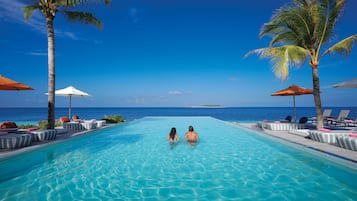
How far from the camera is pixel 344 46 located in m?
8.65

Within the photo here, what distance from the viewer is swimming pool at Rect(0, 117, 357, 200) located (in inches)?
156

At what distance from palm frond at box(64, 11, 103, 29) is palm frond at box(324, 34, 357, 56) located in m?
10.7

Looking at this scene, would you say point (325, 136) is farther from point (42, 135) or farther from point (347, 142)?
point (42, 135)

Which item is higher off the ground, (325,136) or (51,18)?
(51,18)

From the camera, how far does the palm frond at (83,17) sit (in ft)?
31.8

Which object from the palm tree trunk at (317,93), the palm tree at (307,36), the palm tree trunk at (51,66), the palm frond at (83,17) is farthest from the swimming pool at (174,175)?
the palm frond at (83,17)

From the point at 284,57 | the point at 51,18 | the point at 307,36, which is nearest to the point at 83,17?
the point at 51,18

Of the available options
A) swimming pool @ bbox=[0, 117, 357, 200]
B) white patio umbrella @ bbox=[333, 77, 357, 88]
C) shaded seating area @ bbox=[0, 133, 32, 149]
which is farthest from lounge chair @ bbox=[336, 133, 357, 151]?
shaded seating area @ bbox=[0, 133, 32, 149]

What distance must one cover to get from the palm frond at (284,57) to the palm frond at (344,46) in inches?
44.5

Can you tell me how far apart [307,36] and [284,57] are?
8.08 ft

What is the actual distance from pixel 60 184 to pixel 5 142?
3402mm

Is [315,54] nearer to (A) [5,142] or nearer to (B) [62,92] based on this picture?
(A) [5,142]

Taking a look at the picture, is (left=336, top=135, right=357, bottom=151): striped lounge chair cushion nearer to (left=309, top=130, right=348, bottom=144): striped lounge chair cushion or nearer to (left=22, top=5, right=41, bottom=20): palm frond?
(left=309, top=130, right=348, bottom=144): striped lounge chair cushion

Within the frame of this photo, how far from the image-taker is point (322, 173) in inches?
197
